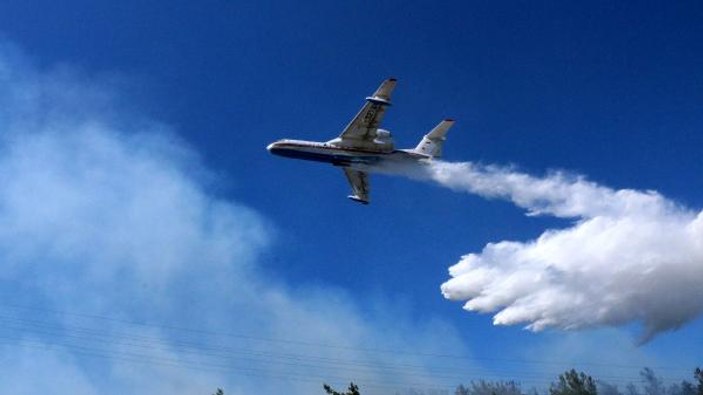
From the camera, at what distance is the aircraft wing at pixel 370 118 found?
76812mm

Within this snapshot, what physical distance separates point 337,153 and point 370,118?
322 inches

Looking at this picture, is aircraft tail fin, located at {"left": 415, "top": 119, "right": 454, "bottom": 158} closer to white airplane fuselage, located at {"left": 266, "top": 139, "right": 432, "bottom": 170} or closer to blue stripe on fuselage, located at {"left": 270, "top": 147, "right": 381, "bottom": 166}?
white airplane fuselage, located at {"left": 266, "top": 139, "right": 432, "bottom": 170}

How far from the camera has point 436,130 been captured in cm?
9019

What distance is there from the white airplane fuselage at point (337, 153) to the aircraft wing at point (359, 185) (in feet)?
18.8

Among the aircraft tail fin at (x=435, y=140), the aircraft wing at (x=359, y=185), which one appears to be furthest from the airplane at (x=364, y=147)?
the aircraft wing at (x=359, y=185)

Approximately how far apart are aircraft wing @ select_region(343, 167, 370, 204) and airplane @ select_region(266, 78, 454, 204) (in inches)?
117

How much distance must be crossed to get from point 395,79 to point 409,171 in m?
16.9

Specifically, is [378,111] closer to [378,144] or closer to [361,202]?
[378,144]

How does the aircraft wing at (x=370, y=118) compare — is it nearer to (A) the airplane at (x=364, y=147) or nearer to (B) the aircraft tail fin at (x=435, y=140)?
(A) the airplane at (x=364, y=147)

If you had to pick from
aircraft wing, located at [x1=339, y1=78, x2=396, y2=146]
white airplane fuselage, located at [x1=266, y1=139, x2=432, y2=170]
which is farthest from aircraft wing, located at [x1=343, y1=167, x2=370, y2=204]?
aircraft wing, located at [x1=339, y1=78, x2=396, y2=146]

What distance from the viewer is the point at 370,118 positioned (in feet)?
269

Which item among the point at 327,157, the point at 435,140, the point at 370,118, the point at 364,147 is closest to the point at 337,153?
the point at 327,157

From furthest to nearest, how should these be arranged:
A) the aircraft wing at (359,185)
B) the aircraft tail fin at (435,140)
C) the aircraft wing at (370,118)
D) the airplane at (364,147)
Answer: the aircraft wing at (359,185) < the aircraft tail fin at (435,140) < the airplane at (364,147) < the aircraft wing at (370,118)

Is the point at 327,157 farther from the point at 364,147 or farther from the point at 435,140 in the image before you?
the point at 435,140
